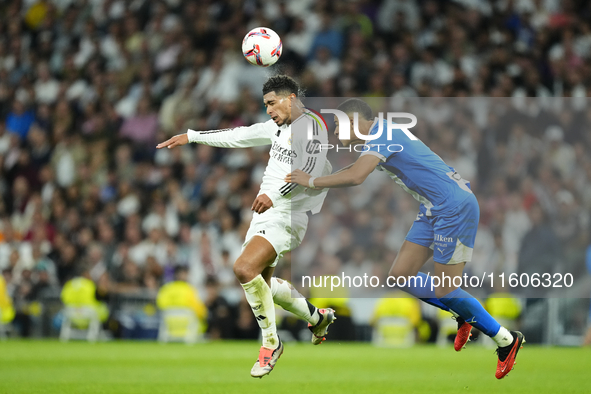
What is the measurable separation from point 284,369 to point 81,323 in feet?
18.5

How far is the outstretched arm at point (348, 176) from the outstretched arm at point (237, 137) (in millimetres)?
702

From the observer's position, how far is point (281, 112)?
7652 mm

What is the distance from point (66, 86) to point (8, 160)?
2.16m

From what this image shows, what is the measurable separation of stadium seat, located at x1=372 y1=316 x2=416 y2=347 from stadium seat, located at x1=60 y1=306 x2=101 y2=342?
4896mm

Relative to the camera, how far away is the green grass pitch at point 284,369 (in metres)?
8.07

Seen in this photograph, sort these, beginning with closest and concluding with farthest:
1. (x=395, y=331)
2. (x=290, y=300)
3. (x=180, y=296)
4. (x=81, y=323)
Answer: (x=290, y=300), (x=395, y=331), (x=180, y=296), (x=81, y=323)

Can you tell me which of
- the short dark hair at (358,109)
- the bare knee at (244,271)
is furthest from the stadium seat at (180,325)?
the short dark hair at (358,109)

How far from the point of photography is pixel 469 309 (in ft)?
24.7

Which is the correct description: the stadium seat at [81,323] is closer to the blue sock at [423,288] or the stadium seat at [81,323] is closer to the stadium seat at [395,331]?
the stadium seat at [395,331]

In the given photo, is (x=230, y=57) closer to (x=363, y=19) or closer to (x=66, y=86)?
(x=363, y=19)

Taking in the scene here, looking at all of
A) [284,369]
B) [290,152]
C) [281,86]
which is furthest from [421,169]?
[284,369]

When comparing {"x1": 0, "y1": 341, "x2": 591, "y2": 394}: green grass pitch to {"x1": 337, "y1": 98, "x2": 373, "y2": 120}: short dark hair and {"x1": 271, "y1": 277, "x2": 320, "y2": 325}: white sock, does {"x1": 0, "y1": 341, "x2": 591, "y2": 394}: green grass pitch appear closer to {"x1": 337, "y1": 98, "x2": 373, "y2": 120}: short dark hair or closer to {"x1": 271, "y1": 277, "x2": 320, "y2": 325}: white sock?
{"x1": 271, "y1": 277, "x2": 320, "y2": 325}: white sock

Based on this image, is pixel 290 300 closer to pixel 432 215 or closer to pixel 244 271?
pixel 244 271

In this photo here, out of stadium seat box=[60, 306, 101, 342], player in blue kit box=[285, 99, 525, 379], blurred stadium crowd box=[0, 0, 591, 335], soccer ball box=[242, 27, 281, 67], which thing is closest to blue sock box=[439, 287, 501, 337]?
player in blue kit box=[285, 99, 525, 379]
